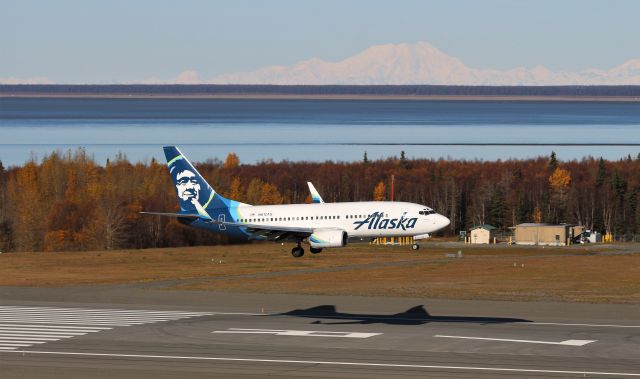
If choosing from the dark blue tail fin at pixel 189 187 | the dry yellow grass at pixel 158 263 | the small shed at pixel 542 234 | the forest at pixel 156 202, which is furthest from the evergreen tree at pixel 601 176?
the dark blue tail fin at pixel 189 187

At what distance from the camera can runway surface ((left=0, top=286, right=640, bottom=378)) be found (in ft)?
107

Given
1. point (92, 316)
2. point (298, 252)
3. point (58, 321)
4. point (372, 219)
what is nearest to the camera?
point (58, 321)

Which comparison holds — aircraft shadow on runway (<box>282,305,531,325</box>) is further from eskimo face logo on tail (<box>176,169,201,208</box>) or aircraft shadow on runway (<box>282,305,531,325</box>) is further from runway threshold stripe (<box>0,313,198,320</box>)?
eskimo face logo on tail (<box>176,169,201,208</box>)

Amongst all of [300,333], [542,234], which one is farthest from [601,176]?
[300,333]

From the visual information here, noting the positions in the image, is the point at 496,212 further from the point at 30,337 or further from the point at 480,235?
the point at 30,337

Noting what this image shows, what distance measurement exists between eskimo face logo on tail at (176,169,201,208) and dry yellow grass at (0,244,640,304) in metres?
4.52

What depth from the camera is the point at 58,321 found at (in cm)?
4366

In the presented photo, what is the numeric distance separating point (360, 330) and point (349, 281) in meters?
23.3

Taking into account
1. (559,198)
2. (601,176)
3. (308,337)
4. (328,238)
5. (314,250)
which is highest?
(601,176)

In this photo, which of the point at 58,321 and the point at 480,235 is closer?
the point at 58,321

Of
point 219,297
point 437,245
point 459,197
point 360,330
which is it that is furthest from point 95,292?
point 459,197

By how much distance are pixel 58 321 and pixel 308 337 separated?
35.8ft

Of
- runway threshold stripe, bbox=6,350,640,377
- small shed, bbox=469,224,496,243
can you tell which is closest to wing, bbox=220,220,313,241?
runway threshold stripe, bbox=6,350,640,377

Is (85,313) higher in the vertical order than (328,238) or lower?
lower
